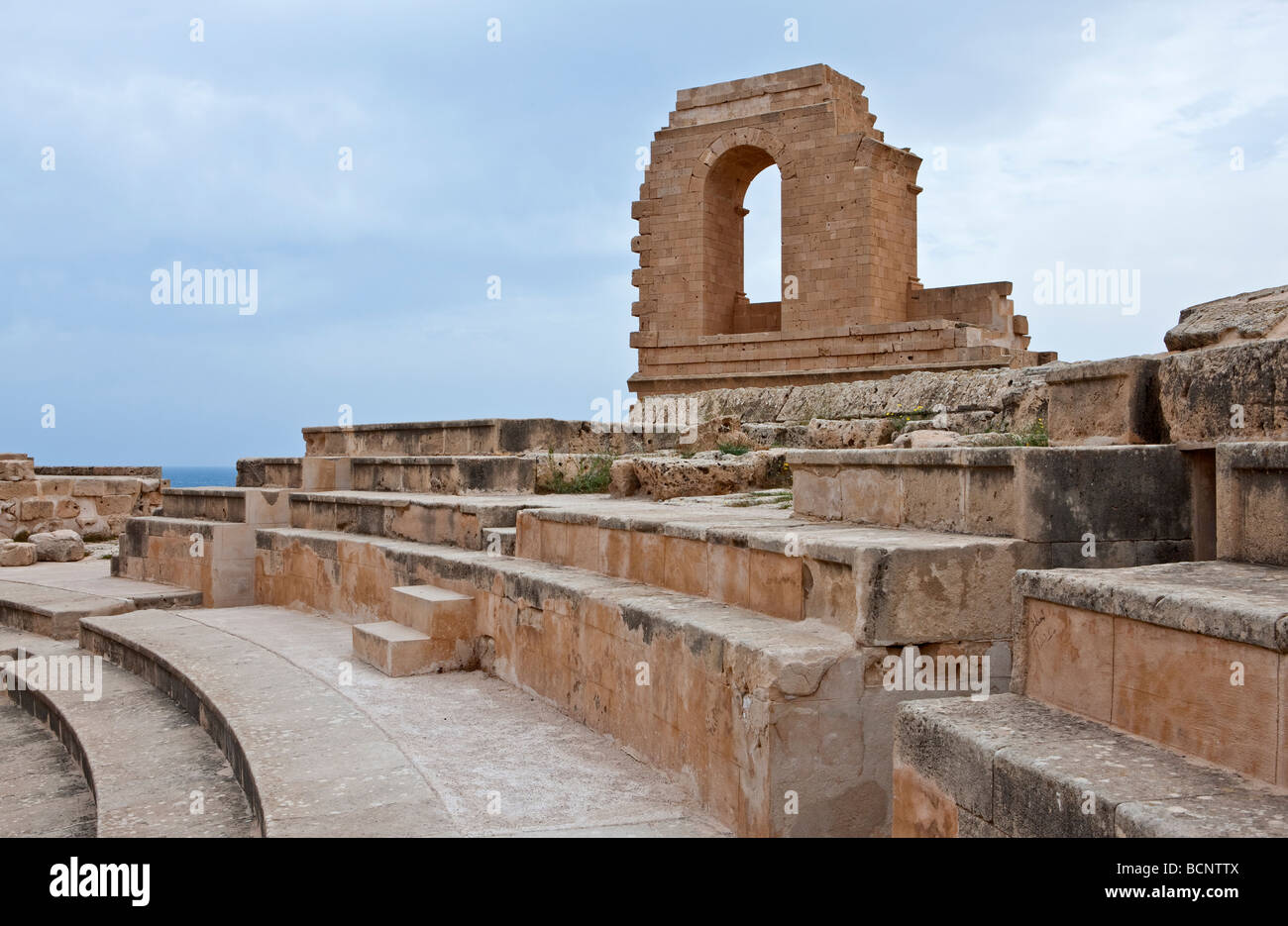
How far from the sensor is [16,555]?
12766 mm

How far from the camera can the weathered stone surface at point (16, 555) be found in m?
12.8

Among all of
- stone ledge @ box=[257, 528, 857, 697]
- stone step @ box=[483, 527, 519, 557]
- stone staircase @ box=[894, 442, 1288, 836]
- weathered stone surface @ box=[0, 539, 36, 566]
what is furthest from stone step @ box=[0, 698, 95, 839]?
weathered stone surface @ box=[0, 539, 36, 566]

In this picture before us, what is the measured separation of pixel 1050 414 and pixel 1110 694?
1865 mm

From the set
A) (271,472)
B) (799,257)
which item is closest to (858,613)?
(271,472)

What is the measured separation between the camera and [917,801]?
113 inches

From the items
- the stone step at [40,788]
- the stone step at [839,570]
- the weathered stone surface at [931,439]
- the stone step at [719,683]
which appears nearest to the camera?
the stone step at [719,683]

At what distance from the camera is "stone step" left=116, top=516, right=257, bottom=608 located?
32.4ft

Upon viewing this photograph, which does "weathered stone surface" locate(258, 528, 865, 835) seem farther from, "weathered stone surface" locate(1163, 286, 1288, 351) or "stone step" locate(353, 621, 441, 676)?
"weathered stone surface" locate(1163, 286, 1288, 351)

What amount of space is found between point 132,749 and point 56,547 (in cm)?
934

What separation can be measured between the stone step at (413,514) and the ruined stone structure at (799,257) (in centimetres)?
622

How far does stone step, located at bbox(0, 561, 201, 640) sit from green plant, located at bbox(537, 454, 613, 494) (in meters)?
4.01

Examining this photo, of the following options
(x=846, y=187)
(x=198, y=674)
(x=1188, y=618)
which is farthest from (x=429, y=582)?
(x=846, y=187)

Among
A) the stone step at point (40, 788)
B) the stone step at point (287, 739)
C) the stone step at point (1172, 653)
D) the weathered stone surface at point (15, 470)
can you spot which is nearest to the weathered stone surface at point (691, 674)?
the stone step at point (1172, 653)

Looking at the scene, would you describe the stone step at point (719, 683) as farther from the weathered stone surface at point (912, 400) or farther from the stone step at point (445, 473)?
the weathered stone surface at point (912, 400)
